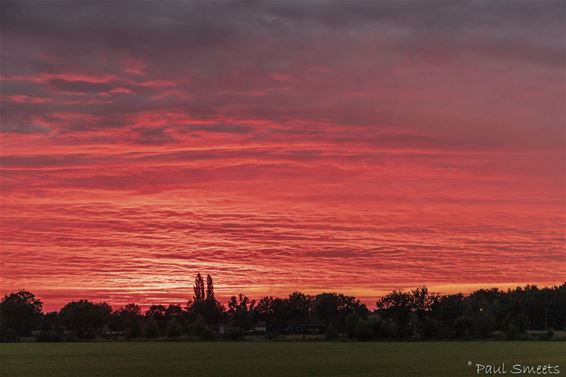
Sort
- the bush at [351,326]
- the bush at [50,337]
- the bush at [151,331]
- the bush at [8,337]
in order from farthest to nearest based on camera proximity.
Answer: the bush at [151,331], the bush at [50,337], the bush at [8,337], the bush at [351,326]

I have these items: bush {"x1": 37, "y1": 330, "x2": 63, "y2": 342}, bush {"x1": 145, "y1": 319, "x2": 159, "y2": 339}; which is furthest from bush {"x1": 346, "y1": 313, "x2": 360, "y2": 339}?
bush {"x1": 37, "y1": 330, "x2": 63, "y2": 342}

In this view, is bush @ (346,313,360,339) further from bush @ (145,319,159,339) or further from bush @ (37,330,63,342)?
bush @ (37,330,63,342)

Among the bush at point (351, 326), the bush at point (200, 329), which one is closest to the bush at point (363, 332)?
the bush at point (351, 326)

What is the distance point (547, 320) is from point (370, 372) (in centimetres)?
15621

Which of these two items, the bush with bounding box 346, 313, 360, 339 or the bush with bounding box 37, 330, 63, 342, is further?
the bush with bounding box 37, 330, 63, 342

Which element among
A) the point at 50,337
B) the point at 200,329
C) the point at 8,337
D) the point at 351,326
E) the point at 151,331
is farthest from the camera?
the point at 151,331

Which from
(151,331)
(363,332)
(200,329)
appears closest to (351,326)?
(363,332)

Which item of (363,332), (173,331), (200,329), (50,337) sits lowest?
(50,337)

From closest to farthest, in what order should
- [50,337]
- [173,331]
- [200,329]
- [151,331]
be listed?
[200,329] < [50,337] < [151,331] < [173,331]

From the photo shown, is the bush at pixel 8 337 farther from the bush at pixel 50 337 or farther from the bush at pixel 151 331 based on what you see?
the bush at pixel 151 331

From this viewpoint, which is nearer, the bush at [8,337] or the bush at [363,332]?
the bush at [363,332]

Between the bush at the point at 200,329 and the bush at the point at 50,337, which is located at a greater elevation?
the bush at the point at 200,329

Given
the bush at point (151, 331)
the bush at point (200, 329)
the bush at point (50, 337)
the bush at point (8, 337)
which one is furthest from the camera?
the bush at point (151, 331)

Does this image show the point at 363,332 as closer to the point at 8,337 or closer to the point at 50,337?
the point at 50,337
